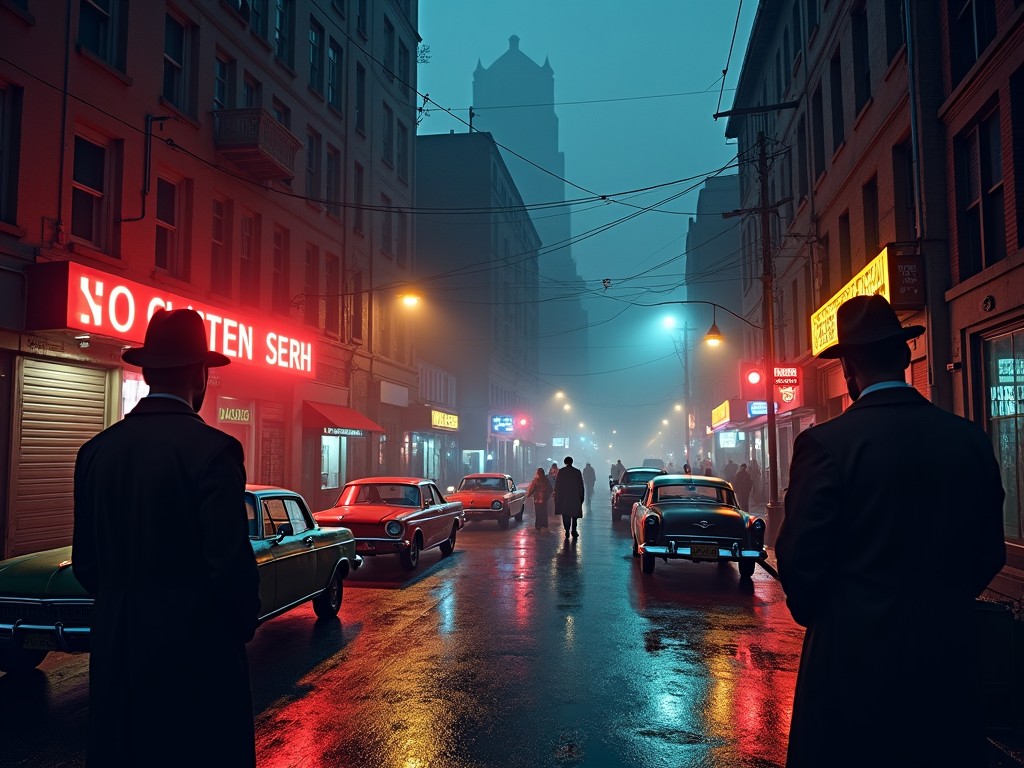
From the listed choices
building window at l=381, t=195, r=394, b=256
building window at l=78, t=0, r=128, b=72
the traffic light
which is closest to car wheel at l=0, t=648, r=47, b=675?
building window at l=78, t=0, r=128, b=72

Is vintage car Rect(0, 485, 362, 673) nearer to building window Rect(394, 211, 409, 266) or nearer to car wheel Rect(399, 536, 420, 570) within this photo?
car wheel Rect(399, 536, 420, 570)

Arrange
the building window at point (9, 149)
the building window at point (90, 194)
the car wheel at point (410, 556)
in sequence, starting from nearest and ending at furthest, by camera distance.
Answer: the building window at point (9, 149) → the car wheel at point (410, 556) → the building window at point (90, 194)

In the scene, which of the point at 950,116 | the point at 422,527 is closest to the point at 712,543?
the point at 422,527

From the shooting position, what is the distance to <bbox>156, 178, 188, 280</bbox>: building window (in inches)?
650

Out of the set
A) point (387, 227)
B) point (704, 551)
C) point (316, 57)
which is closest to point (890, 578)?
point (704, 551)

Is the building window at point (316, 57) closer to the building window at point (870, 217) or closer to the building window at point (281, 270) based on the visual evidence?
the building window at point (281, 270)

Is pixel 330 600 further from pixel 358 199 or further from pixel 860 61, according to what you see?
pixel 358 199

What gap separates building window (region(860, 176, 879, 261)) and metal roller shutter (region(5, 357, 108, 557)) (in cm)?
1577

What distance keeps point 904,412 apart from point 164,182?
1712 centimetres

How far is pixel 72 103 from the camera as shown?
13.3 meters

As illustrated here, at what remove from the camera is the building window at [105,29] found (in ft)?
45.8

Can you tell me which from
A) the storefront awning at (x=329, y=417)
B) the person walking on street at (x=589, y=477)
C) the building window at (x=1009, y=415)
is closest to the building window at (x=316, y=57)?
the storefront awning at (x=329, y=417)

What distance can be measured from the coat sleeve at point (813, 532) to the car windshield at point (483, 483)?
2030 cm

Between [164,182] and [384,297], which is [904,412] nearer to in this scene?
[164,182]
